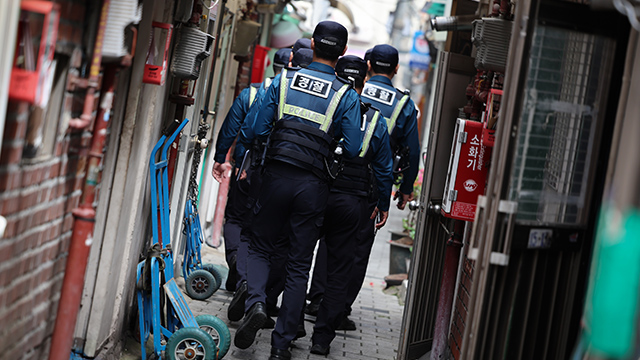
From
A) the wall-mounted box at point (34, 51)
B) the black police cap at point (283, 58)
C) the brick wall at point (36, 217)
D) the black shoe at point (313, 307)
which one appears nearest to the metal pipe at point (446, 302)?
the black shoe at point (313, 307)

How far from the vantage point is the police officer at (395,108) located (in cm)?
711

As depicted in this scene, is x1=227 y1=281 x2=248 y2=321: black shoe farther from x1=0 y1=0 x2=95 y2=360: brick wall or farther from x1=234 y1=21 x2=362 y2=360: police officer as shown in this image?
x1=0 y1=0 x2=95 y2=360: brick wall

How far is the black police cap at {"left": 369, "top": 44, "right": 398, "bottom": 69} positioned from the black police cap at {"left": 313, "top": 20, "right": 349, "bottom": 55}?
1457mm

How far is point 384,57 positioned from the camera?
7363 mm

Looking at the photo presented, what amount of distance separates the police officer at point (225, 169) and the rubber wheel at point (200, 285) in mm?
351

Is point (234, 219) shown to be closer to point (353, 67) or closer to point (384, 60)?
point (353, 67)

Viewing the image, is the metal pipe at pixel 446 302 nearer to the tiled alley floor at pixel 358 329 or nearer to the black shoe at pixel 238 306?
the tiled alley floor at pixel 358 329

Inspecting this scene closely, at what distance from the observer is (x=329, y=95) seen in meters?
5.70

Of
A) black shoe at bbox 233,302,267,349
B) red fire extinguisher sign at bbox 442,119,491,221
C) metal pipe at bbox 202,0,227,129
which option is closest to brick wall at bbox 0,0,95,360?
black shoe at bbox 233,302,267,349

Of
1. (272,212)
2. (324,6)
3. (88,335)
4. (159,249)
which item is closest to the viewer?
(88,335)

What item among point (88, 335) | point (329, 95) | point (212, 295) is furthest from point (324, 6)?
point (88, 335)

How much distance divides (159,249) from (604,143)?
9.28ft

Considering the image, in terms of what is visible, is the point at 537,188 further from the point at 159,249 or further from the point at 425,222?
the point at 159,249

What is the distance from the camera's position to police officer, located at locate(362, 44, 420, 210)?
280 inches
